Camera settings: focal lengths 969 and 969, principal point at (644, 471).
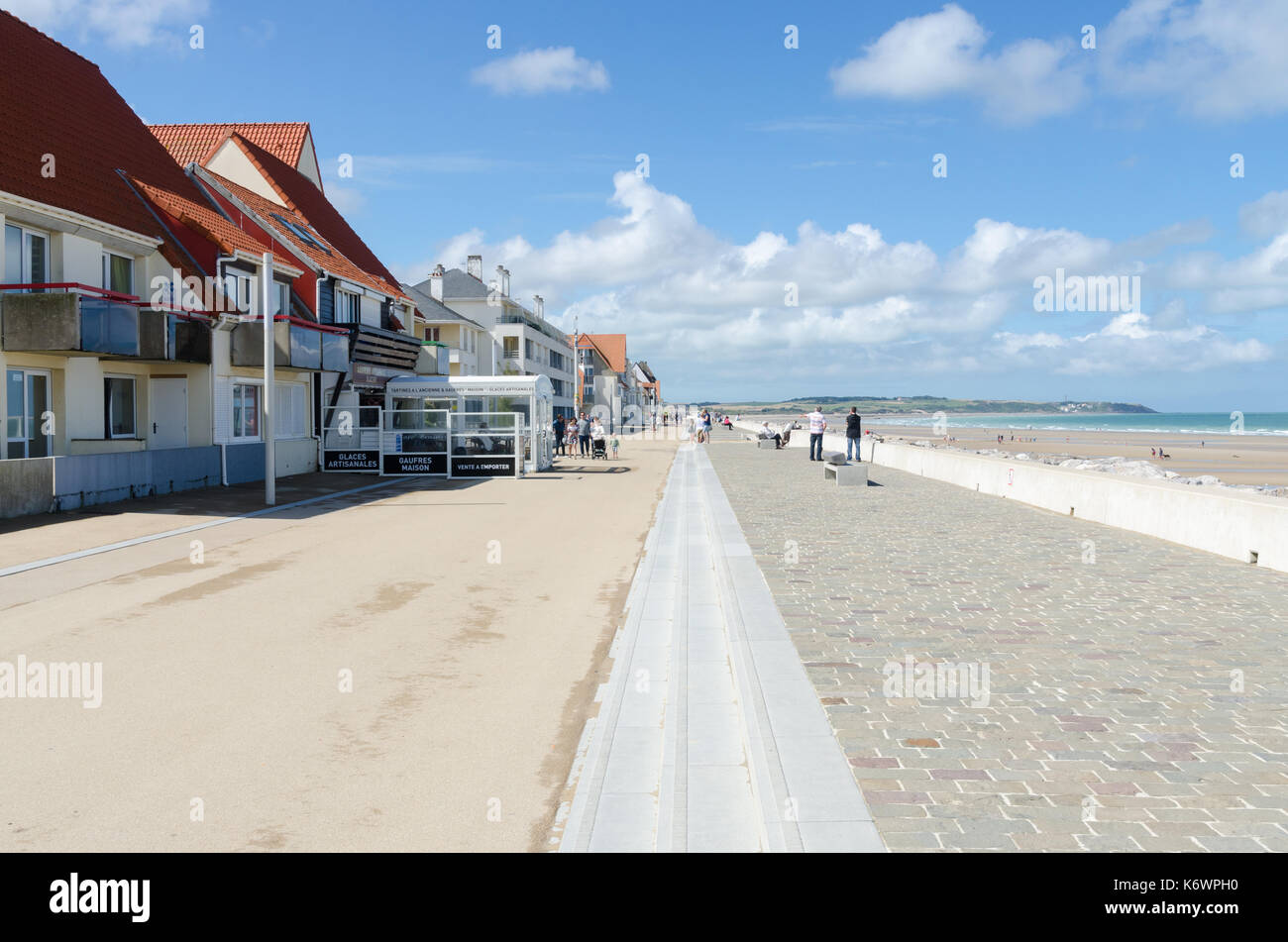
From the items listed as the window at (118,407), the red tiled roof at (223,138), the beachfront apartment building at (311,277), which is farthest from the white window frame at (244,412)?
the red tiled roof at (223,138)

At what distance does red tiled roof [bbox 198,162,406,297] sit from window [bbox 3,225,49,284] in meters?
10.9

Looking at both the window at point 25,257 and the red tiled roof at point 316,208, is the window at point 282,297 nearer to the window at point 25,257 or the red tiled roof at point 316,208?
the window at point 25,257

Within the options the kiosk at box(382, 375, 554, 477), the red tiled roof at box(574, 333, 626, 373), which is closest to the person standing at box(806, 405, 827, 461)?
the kiosk at box(382, 375, 554, 477)

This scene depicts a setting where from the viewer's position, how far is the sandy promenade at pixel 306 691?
4.33m

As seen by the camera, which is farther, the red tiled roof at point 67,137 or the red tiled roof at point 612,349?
the red tiled roof at point 612,349

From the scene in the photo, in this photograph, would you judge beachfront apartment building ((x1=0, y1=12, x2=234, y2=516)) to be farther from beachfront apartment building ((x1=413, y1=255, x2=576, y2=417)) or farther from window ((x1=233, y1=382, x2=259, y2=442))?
beachfront apartment building ((x1=413, y1=255, x2=576, y2=417))

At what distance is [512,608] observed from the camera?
9.23 m

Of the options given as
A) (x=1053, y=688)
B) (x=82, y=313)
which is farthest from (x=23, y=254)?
(x=1053, y=688)

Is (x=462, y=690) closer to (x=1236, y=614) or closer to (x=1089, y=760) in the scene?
(x=1089, y=760)

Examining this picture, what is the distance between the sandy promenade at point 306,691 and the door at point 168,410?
10.3 metres

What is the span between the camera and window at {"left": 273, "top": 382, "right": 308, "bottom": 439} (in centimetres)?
2780

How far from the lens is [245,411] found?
25672 millimetres

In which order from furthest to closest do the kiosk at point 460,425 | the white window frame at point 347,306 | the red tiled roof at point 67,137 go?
the white window frame at point 347,306
the kiosk at point 460,425
the red tiled roof at point 67,137
